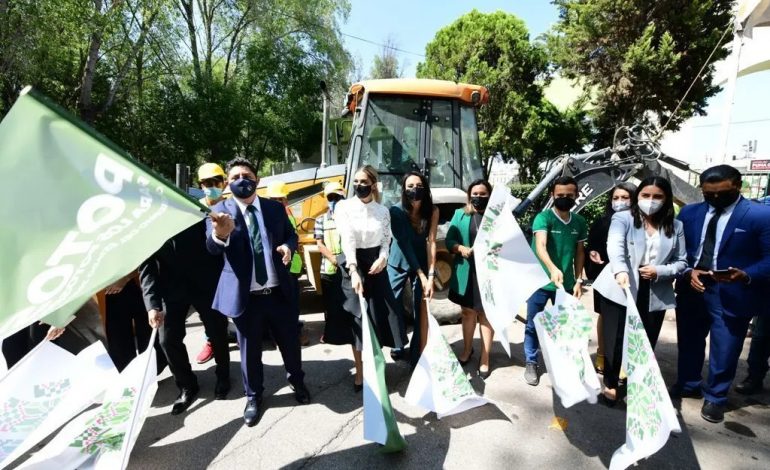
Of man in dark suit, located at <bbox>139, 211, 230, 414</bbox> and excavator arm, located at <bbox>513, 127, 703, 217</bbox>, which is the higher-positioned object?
excavator arm, located at <bbox>513, 127, 703, 217</bbox>

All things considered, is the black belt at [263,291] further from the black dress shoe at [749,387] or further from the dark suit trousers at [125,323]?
the black dress shoe at [749,387]

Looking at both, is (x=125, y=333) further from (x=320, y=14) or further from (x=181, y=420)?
(x=320, y=14)

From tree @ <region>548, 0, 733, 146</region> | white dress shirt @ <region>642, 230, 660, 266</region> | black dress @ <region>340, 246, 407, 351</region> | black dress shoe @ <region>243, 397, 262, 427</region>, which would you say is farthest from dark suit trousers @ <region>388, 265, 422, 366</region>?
tree @ <region>548, 0, 733, 146</region>

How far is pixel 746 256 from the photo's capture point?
2643 millimetres

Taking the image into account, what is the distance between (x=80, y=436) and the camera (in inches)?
84.3

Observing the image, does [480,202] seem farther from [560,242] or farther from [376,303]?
A: [376,303]

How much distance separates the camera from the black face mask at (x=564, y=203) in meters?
3.06

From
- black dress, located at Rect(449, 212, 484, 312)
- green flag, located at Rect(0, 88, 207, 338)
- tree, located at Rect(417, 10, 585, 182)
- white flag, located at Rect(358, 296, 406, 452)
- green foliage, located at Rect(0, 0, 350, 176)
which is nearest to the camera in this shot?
green flag, located at Rect(0, 88, 207, 338)

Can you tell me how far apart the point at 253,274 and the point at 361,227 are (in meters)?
0.83

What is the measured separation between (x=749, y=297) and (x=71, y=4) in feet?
Result: 38.7

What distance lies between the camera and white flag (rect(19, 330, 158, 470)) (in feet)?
6.83

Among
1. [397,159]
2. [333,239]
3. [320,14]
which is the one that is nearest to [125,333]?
[333,239]

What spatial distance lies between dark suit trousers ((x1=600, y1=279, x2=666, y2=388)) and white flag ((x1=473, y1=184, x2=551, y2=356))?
60cm

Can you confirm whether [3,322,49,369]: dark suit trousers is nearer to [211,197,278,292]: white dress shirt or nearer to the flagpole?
the flagpole
